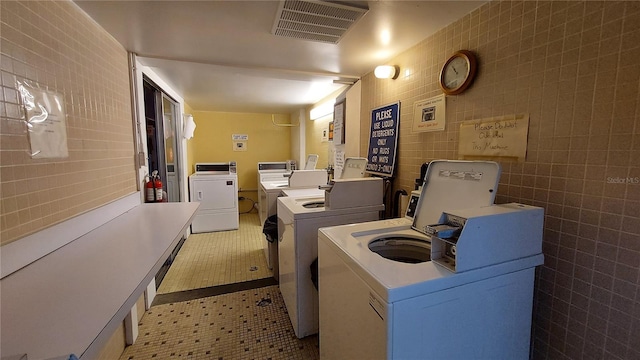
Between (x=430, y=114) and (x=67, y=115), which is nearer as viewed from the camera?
(x=67, y=115)

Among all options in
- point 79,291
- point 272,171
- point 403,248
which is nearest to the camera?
point 79,291

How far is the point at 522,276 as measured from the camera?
3.48 feet

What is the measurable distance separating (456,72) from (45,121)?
6.87 ft

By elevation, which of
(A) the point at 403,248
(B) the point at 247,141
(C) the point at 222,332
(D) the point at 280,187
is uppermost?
(B) the point at 247,141

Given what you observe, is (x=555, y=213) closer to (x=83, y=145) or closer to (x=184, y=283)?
(x=83, y=145)

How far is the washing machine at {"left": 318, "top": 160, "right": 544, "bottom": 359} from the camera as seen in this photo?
0.87m

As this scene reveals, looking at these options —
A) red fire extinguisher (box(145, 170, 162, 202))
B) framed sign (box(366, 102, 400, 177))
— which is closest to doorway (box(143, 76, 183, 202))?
red fire extinguisher (box(145, 170, 162, 202))

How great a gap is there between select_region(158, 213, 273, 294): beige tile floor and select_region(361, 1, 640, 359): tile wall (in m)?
2.33

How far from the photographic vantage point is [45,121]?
115 cm

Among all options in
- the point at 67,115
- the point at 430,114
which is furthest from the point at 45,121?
the point at 430,114

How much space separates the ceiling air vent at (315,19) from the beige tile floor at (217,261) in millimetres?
2257

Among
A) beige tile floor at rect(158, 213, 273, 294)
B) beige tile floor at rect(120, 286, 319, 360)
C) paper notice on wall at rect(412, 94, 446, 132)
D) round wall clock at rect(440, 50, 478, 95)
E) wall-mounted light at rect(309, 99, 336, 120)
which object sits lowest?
beige tile floor at rect(120, 286, 319, 360)

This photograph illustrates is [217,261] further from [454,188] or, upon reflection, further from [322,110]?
[454,188]

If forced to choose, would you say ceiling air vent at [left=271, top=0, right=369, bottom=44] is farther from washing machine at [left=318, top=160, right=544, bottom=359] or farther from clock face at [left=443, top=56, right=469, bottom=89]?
washing machine at [left=318, top=160, right=544, bottom=359]
